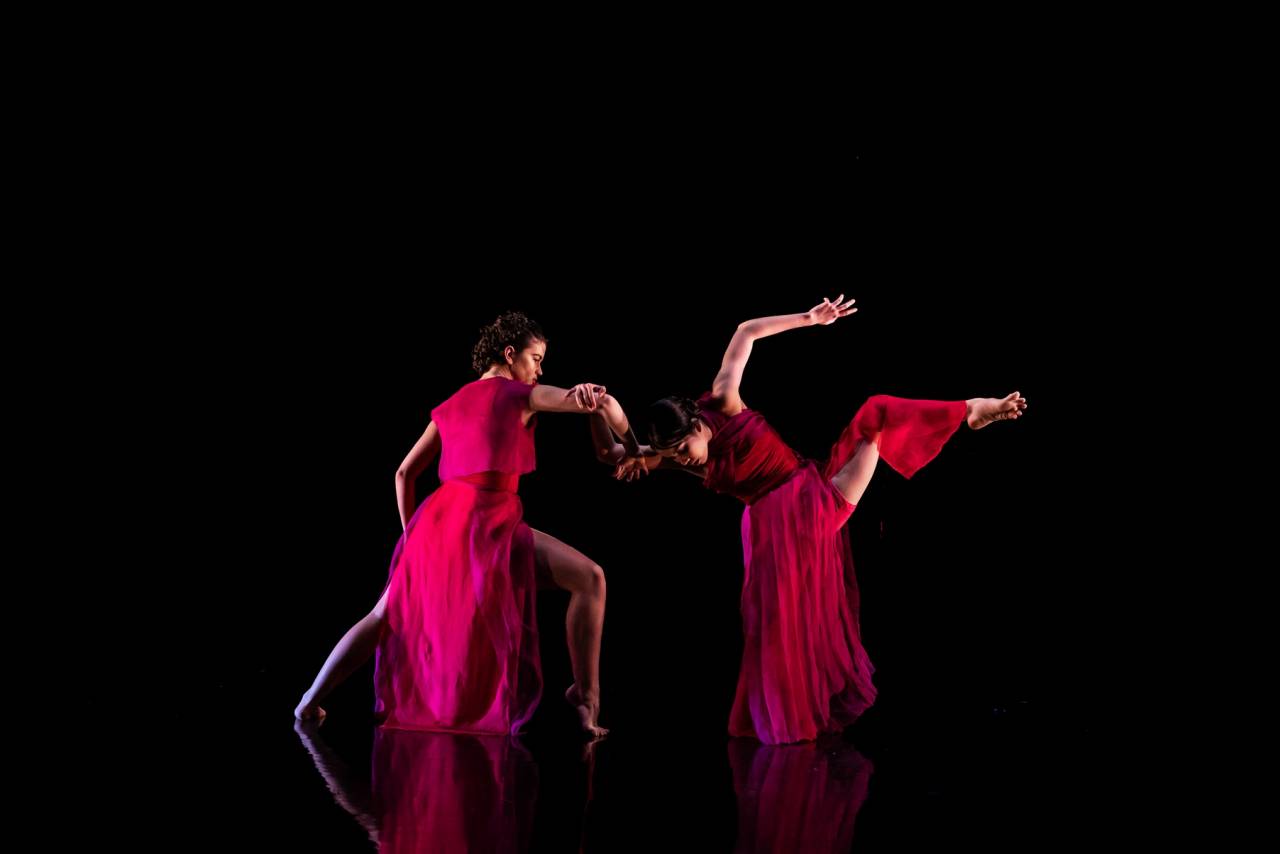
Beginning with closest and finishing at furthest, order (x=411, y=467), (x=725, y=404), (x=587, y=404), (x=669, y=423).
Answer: (x=587, y=404), (x=669, y=423), (x=725, y=404), (x=411, y=467)

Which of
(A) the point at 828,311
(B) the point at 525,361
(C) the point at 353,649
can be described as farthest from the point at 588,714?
(A) the point at 828,311

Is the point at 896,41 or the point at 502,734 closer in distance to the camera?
the point at 502,734

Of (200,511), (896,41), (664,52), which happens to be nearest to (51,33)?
(200,511)

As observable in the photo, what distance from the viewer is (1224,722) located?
8.90 feet

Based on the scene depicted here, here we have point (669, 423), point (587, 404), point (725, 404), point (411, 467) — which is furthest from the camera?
point (411, 467)

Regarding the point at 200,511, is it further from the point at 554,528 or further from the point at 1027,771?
the point at 1027,771

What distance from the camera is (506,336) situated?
276 cm

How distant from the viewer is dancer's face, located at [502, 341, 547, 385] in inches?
109

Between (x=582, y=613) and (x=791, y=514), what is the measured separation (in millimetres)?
520

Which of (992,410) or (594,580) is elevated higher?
(992,410)

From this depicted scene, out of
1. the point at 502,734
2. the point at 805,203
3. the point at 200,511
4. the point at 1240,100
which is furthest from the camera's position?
the point at 200,511

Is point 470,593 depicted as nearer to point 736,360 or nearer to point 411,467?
point 411,467

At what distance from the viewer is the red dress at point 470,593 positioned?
259 cm

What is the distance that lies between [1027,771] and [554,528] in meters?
1.95
